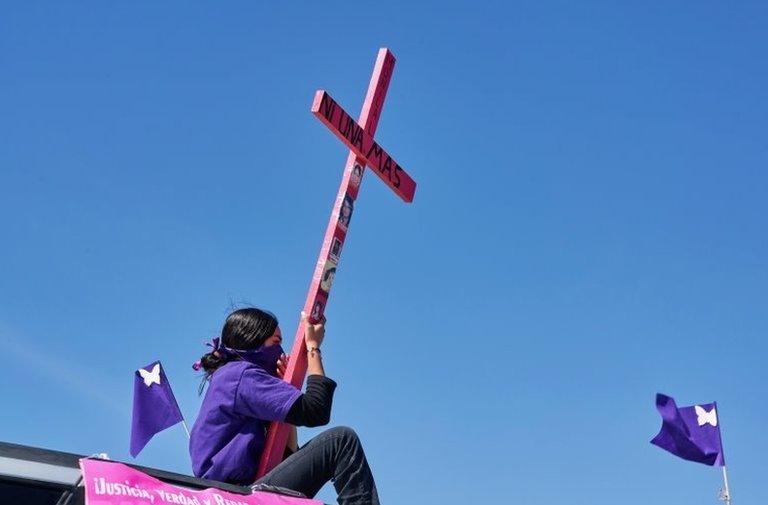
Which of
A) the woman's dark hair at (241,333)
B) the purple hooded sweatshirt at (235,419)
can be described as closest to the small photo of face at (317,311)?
the woman's dark hair at (241,333)

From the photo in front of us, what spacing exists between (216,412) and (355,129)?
2.26 metres

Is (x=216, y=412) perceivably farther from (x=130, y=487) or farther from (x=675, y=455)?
(x=675, y=455)

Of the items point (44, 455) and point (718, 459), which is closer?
point (44, 455)

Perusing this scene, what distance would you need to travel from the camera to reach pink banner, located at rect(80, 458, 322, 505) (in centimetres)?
298

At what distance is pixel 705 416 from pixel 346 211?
8186 mm

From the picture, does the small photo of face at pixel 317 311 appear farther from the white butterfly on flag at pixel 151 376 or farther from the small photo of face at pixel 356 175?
the white butterfly on flag at pixel 151 376

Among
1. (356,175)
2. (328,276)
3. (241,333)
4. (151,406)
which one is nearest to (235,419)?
(241,333)

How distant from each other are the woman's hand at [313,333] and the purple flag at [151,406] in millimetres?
3466

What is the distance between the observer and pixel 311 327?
511 centimetres

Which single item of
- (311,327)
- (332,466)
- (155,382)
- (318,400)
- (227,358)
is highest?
(155,382)

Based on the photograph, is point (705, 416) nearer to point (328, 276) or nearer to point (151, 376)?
point (151, 376)

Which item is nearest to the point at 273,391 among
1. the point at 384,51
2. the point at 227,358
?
the point at 227,358

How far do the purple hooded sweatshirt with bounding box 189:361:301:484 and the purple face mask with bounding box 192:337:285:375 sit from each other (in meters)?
0.26

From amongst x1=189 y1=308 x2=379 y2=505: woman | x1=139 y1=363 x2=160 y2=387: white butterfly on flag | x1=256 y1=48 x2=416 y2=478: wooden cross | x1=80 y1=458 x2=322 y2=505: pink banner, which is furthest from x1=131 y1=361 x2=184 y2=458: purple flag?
x1=80 y1=458 x2=322 y2=505: pink banner
